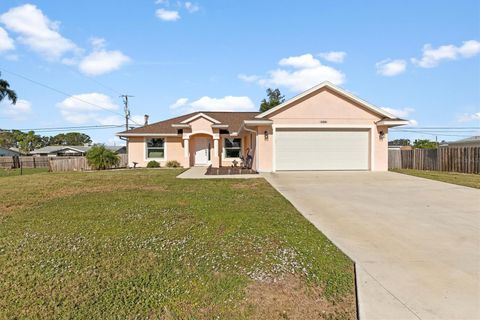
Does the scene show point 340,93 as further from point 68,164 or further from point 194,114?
point 68,164

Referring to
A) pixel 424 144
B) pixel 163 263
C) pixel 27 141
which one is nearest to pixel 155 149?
pixel 163 263

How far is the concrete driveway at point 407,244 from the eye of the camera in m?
3.03

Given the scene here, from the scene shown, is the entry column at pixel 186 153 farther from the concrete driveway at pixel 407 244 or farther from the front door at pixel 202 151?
the concrete driveway at pixel 407 244

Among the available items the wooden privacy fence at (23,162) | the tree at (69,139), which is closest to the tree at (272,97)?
the wooden privacy fence at (23,162)

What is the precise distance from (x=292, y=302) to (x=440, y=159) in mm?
19917

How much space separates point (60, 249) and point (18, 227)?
75.7 inches

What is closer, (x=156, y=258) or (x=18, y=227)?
(x=156, y=258)

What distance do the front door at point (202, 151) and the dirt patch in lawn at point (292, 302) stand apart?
20085 mm

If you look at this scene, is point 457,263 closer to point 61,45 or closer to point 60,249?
point 60,249

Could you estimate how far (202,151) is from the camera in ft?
76.5

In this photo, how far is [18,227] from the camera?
5711 millimetres

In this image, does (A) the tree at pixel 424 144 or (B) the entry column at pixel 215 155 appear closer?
(B) the entry column at pixel 215 155

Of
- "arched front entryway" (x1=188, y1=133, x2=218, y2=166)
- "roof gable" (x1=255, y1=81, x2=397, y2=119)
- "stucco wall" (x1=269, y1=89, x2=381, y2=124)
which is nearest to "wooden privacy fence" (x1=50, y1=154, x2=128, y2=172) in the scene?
"arched front entryway" (x1=188, y1=133, x2=218, y2=166)

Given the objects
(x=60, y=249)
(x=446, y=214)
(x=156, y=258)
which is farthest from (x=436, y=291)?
(x=60, y=249)
